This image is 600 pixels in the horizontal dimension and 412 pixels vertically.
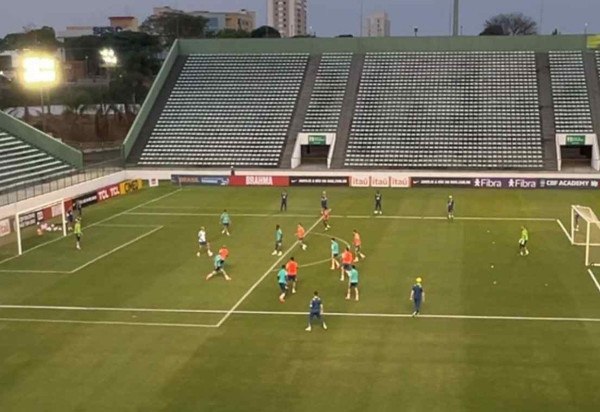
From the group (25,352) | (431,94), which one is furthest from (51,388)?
(431,94)

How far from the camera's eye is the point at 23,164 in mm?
52312

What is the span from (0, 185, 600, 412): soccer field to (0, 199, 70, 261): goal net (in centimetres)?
72

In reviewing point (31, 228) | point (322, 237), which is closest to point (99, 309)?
point (322, 237)

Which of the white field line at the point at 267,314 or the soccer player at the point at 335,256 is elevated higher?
the soccer player at the point at 335,256

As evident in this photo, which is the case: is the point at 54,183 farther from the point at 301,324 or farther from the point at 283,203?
the point at 301,324

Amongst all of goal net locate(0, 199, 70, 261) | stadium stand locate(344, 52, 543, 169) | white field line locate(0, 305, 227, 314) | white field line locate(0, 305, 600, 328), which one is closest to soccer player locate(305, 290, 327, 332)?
white field line locate(0, 305, 600, 328)

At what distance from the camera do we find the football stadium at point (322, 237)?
20.0 m

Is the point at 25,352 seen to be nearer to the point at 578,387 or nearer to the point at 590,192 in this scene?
the point at 578,387

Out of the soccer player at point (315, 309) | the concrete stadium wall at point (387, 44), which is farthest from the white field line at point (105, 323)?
the concrete stadium wall at point (387, 44)

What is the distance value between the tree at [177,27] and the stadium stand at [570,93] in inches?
2595

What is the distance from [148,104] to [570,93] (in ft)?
125

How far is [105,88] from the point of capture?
318 feet

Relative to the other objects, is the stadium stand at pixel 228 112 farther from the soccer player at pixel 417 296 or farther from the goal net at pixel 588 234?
the soccer player at pixel 417 296

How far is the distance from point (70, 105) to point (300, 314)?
7268 centimetres
